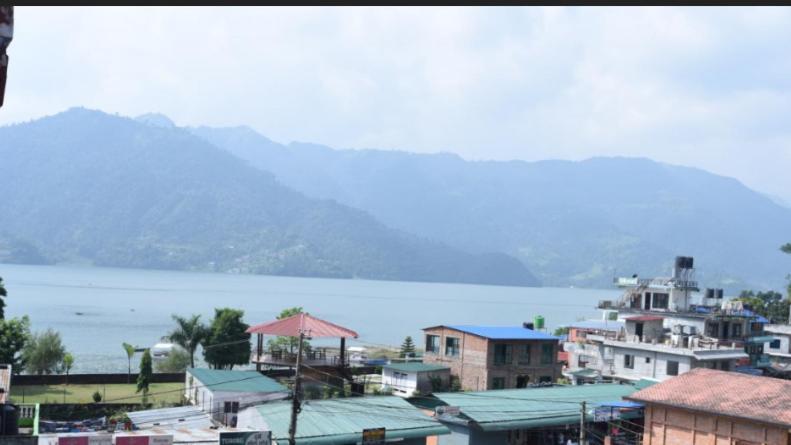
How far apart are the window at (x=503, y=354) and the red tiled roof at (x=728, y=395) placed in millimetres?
17099

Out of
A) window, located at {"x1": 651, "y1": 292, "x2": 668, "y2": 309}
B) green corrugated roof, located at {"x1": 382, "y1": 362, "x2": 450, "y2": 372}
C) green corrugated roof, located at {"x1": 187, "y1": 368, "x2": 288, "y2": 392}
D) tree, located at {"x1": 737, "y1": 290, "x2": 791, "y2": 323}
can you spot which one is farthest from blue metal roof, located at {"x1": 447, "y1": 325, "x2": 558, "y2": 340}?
tree, located at {"x1": 737, "y1": 290, "x2": 791, "y2": 323}

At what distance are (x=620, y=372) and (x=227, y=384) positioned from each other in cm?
3142

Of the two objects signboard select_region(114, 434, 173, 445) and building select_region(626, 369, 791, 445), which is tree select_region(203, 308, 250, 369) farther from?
building select_region(626, 369, 791, 445)

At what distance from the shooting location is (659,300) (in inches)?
2532

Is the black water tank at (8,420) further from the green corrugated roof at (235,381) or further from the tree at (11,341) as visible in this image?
the tree at (11,341)

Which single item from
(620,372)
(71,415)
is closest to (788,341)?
(620,372)

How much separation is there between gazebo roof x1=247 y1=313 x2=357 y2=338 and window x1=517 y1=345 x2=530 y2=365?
12961mm

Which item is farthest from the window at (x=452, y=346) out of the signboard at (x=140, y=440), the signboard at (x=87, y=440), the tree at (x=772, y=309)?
the tree at (x=772, y=309)

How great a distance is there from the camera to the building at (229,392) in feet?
116

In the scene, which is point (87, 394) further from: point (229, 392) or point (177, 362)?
point (177, 362)

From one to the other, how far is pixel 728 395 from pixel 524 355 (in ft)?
69.3

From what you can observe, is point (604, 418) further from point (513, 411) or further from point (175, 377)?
point (175, 377)

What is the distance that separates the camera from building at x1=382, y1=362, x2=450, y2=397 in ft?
158

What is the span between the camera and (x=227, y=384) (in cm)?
3697
